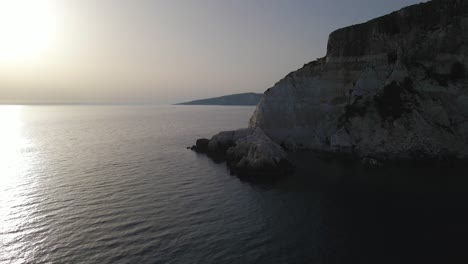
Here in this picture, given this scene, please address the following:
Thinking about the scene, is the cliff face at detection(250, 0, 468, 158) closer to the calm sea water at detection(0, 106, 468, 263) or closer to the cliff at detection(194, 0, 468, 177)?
the cliff at detection(194, 0, 468, 177)

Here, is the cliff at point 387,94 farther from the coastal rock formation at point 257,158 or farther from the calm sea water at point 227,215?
the calm sea water at point 227,215

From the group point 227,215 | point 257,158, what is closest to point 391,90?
point 257,158

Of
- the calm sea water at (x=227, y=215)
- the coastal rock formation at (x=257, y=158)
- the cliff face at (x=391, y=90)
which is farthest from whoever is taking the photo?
the cliff face at (x=391, y=90)

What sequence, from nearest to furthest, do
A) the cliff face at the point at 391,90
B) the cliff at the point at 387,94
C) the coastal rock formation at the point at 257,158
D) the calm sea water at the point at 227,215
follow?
the calm sea water at the point at 227,215 < the coastal rock formation at the point at 257,158 < the cliff at the point at 387,94 < the cliff face at the point at 391,90

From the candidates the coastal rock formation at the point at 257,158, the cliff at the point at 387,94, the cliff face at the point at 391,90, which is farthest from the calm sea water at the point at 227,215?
the cliff face at the point at 391,90

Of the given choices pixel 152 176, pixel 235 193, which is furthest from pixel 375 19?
pixel 152 176

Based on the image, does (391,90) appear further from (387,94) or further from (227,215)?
(227,215)
